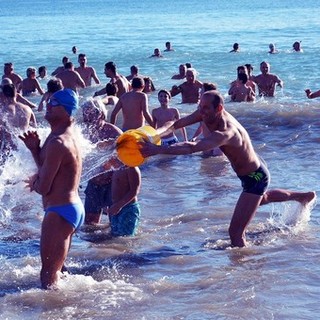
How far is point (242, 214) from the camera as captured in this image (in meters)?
7.45

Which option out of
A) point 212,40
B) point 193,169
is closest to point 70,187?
point 193,169

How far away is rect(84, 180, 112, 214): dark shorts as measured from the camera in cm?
809

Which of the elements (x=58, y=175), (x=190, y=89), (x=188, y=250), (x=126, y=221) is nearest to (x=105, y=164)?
(x=126, y=221)

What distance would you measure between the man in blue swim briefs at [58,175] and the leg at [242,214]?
193 cm

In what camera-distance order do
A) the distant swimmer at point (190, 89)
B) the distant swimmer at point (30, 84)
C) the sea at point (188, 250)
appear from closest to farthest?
1. the sea at point (188, 250)
2. the distant swimmer at point (190, 89)
3. the distant swimmer at point (30, 84)

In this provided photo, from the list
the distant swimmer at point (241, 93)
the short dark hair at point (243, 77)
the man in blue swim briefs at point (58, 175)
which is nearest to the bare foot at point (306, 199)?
the man in blue swim briefs at point (58, 175)

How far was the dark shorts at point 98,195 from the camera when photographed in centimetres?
809

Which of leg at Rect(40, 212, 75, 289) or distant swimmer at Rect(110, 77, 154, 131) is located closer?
leg at Rect(40, 212, 75, 289)

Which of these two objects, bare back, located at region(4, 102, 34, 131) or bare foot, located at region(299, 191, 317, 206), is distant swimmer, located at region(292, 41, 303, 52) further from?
bare foot, located at region(299, 191, 317, 206)

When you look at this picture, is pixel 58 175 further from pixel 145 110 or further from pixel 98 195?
pixel 145 110

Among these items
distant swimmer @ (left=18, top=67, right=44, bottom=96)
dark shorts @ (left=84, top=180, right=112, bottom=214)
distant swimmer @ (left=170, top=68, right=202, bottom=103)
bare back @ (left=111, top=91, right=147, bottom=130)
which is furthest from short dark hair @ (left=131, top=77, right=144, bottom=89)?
distant swimmer @ (left=18, top=67, right=44, bottom=96)

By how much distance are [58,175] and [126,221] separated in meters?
2.13

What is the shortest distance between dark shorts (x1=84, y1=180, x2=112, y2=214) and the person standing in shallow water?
42.9 inches

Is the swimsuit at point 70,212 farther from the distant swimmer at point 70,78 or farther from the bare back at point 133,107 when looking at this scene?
the distant swimmer at point 70,78
